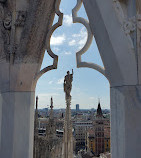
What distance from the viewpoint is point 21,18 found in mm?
1379

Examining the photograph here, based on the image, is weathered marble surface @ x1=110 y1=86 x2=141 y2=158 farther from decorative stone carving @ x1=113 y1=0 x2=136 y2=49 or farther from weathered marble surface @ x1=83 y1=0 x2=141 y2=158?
decorative stone carving @ x1=113 y1=0 x2=136 y2=49

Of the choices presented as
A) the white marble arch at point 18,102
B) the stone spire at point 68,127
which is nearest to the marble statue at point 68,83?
the stone spire at point 68,127

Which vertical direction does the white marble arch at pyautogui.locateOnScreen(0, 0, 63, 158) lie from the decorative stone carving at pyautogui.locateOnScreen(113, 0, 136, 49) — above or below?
below

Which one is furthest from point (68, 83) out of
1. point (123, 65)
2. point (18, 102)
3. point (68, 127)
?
point (123, 65)

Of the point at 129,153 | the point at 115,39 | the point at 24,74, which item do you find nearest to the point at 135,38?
the point at 115,39

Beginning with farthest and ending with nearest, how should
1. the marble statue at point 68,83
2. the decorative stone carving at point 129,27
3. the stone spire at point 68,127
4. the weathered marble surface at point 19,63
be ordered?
the marble statue at point 68,83, the stone spire at point 68,127, the weathered marble surface at point 19,63, the decorative stone carving at point 129,27

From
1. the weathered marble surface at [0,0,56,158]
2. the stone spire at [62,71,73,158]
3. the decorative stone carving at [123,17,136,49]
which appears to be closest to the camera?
the decorative stone carving at [123,17,136,49]

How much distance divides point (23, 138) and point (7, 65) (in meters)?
0.51

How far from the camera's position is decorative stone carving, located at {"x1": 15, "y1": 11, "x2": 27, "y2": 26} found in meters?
1.38

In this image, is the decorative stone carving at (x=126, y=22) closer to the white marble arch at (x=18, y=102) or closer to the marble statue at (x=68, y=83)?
the white marble arch at (x=18, y=102)

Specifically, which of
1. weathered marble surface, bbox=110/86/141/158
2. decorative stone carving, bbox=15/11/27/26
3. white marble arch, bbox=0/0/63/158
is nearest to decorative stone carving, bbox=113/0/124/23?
weathered marble surface, bbox=110/86/141/158

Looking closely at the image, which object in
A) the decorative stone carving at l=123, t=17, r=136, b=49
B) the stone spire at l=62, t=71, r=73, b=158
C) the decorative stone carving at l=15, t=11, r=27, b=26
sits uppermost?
the decorative stone carving at l=15, t=11, r=27, b=26

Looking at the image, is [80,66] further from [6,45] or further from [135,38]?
[6,45]

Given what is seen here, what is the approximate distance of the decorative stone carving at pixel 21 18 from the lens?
138 centimetres
